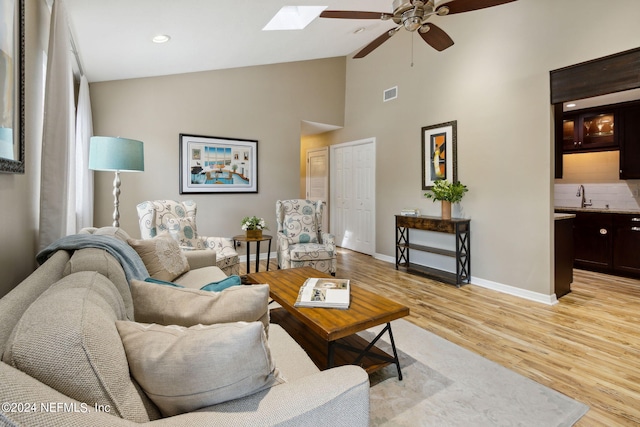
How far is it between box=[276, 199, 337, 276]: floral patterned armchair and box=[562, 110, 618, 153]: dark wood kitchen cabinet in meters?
4.14

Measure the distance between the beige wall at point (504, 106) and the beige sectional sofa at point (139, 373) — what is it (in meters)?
3.39

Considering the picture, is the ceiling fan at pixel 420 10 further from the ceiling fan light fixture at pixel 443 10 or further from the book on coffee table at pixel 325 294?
the book on coffee table at pixel 325 294

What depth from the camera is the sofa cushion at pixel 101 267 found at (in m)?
1.25

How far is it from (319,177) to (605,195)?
16.1 ft

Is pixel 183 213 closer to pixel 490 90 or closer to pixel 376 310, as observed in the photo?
pixel 376 310

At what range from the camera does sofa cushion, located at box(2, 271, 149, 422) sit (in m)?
0.62

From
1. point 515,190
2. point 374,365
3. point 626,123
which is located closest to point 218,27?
point 374,365

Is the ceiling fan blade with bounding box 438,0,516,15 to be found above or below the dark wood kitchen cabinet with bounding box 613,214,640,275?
above

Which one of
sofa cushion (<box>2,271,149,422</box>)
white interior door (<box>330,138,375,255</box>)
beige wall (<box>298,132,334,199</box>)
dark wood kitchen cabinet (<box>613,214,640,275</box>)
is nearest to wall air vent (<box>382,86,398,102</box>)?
white interior door (<box>330,138,375,255</box>)

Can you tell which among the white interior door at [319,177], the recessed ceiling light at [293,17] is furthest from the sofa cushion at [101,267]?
the white interior door at [319,177]

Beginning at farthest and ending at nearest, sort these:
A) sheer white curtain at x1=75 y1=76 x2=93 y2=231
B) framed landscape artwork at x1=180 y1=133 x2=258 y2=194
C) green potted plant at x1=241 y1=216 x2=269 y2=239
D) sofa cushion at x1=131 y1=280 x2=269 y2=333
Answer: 1. framed landscape artwork at x1=180 y1=133 x2=258 y2=194
2. green potted plant at x1=241 y1=216 x2=269 y2=239
3. sheer white curtain at x1=75 y1=76 x2=93 y2=231
4. sofa cushion at x1=131 y1=280 x2=269 y2=333

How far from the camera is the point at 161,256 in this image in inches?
87.8

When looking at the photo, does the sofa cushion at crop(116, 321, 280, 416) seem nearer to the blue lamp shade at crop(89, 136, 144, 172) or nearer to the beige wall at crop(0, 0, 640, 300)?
the beige wall at crop(0, 0, 640, 300)

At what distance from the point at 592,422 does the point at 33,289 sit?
8.27 ft
